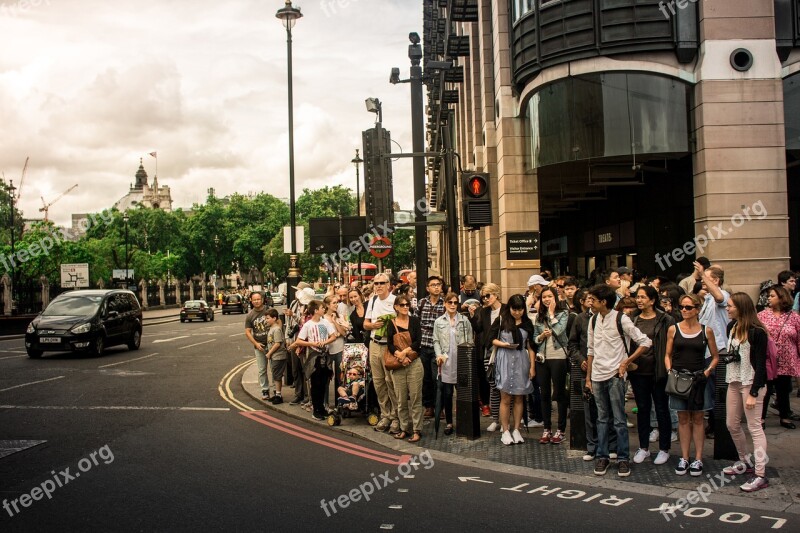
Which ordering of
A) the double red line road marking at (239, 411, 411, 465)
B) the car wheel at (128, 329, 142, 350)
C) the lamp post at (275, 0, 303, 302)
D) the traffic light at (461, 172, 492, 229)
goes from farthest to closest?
1. the car wheel at (128, 329, 142, 350)
2. the lamp post at (275, 0, 303, 302)
3. the traffic light at (461, 172, 492, 229)
4. the double red line road marking at (239, 411, 411, 465)

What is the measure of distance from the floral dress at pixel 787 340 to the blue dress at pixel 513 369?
3297 millimetres

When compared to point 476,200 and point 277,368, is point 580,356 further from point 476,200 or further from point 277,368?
point 277,368

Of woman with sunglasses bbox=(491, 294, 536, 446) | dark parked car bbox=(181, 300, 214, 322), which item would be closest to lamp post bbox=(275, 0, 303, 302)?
woman with sunglasses bbox=(491, 294, 536, 446)

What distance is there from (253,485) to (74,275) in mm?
45180

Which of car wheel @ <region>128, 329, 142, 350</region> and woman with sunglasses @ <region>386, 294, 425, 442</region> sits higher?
woman with sunglasses @ <region>386, 294, 425, 442</region>

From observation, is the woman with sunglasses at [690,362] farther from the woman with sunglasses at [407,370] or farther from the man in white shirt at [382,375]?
the man in white shirt at [382,375]

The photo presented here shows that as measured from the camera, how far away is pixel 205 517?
5.68 m

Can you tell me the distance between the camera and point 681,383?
22.8ft

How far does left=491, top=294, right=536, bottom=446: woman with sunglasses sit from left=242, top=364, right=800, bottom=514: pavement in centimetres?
34

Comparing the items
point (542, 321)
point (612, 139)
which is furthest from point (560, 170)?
point (542, 321)

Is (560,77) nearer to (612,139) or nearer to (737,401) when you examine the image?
(612,139)

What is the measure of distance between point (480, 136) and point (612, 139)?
10.6 metres

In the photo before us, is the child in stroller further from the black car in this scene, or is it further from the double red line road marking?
the black car

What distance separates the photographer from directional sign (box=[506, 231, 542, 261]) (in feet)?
59.7
